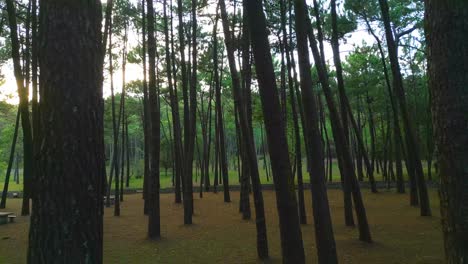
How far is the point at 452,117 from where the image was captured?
2137 mm

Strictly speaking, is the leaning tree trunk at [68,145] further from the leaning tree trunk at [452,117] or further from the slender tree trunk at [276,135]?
the slender tree trunk at [276,135]

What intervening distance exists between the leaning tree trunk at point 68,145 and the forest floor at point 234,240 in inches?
231

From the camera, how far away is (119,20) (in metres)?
17.1

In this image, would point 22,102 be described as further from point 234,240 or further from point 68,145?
point 68,145

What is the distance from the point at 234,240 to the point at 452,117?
8332 millimetres

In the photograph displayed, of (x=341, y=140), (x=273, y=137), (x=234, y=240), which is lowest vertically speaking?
(x=234, y=240)

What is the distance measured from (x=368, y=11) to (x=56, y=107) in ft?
52.2

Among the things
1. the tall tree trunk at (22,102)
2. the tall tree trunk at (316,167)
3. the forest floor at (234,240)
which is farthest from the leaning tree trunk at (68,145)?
the tall tree trunk at (22,102)

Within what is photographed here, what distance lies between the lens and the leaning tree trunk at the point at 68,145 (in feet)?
7.25

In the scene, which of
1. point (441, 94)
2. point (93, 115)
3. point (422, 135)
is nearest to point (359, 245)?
point (441, 94)

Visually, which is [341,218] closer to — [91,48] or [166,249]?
[166,249]

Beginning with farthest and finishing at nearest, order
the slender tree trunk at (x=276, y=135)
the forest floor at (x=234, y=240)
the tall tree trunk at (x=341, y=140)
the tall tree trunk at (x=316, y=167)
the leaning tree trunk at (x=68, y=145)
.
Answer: the tall tree trunk at (x=341, y=140) → the forest floor at (x=234, y=240) → the tall tree trunk at (x=316, y=167) → the slender tree trunk at (x=276, y=135) → the leaning tree trunk at (x=68, y=145)

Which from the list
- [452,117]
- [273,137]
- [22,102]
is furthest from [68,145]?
[22,102]

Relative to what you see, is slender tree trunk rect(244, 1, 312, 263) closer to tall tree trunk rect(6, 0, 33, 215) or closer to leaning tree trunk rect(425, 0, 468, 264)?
leaning tree trunk rect(425, 0, 468, 264)
